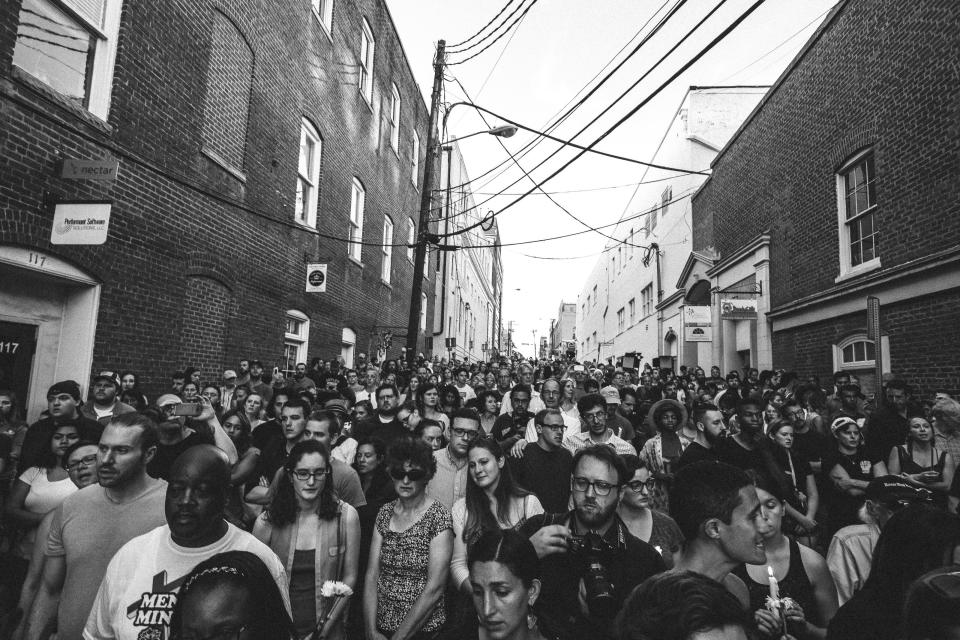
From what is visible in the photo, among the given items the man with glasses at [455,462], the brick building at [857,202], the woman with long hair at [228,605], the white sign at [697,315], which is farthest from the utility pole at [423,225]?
the woman with long hair at [228,605]

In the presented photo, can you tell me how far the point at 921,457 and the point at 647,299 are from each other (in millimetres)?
23342

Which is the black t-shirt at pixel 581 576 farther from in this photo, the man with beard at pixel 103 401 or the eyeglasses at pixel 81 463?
the man with beard at pixel 103 401

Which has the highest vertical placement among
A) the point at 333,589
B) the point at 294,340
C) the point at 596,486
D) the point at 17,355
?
the point at 294,340

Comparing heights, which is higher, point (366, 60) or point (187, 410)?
point (366, 60)

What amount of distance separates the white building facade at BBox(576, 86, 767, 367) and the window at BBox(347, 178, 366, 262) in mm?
9960

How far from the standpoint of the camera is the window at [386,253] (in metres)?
18.1

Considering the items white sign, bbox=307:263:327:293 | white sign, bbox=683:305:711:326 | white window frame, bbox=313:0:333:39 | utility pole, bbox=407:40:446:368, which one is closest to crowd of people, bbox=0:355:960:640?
white sign, bbox=307:263:327:293

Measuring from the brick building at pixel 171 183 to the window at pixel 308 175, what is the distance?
5 cm

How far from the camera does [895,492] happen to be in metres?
2.96

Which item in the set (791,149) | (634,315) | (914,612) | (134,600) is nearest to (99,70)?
(134,600)

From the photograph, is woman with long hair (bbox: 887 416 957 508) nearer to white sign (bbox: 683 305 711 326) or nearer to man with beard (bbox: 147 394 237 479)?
man with beard (bbox: 147 394 237 479)

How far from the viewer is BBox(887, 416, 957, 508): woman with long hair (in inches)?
192

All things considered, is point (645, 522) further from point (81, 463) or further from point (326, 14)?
point (326, 14)

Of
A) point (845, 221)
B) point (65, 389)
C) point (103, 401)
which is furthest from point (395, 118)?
point (65, 389)
